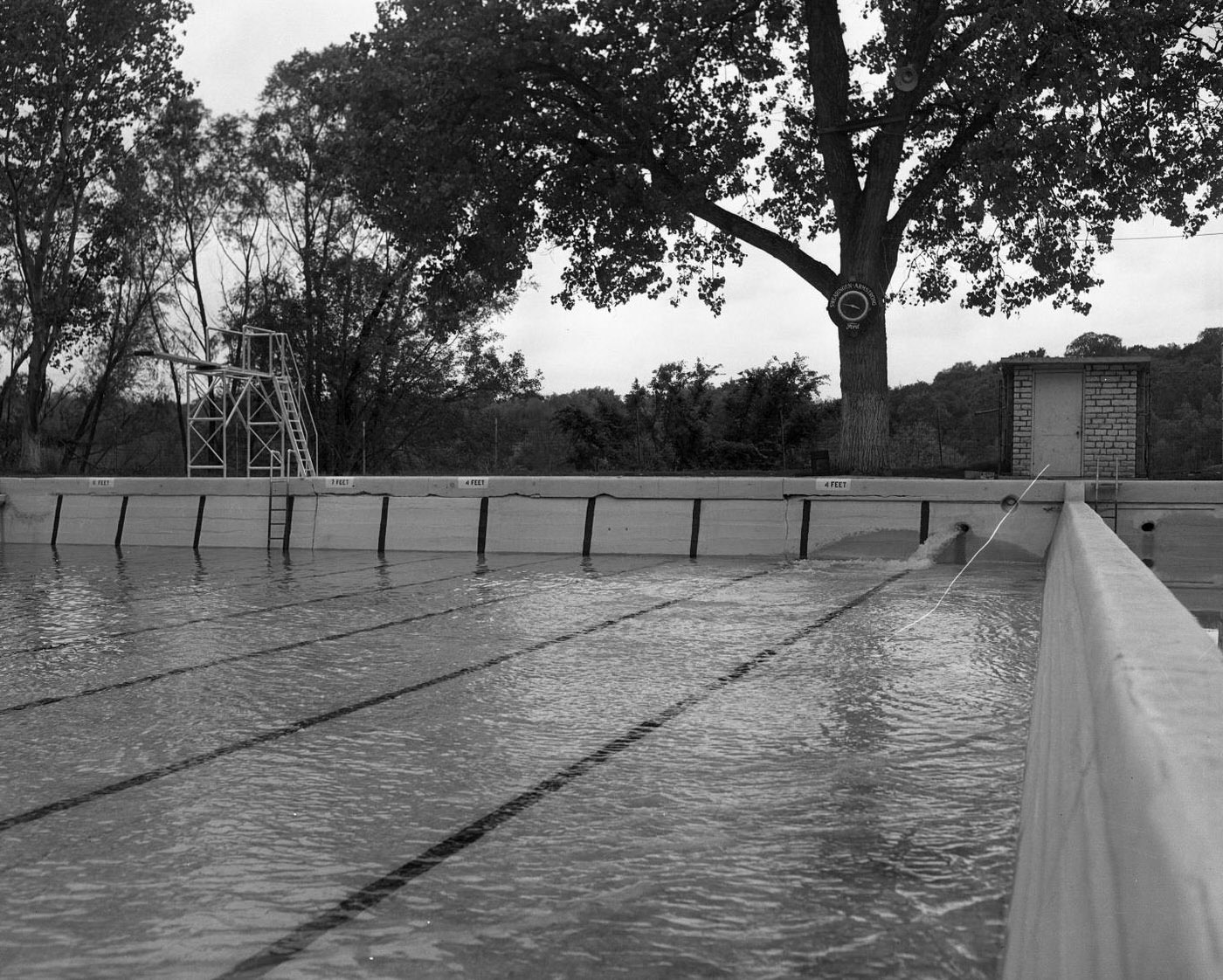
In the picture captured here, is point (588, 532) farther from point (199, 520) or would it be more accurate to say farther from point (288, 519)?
point (199, 520)

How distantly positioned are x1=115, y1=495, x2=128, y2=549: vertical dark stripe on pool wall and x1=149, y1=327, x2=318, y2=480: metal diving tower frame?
2233mm

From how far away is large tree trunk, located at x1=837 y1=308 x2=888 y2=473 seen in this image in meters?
22.4

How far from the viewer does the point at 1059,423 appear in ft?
87.7

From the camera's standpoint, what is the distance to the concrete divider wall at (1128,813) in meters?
1.06

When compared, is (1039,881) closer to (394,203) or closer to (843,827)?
(843,827)

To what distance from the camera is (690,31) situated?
22938mm

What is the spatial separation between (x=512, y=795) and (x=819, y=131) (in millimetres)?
21962

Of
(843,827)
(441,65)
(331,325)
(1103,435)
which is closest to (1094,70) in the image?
(1103,435)

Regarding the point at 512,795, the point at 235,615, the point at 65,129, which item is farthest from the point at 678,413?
the point at 512,795

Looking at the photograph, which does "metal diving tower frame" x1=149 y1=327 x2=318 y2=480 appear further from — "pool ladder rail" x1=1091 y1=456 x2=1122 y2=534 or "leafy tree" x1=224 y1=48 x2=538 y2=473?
"pool ladder rail" x1=1091 y1=456 x2=1122 y2=534

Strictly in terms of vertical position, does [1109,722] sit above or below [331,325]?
below

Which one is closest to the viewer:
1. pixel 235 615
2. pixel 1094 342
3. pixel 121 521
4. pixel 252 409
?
pixel 235 615

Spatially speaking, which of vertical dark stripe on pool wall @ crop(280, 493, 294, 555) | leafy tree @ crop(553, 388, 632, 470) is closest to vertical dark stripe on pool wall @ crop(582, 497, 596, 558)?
vertical dark stripe on pool wall @ crop(280, 493, 294, 555)

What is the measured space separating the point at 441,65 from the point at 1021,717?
63.9 ft
